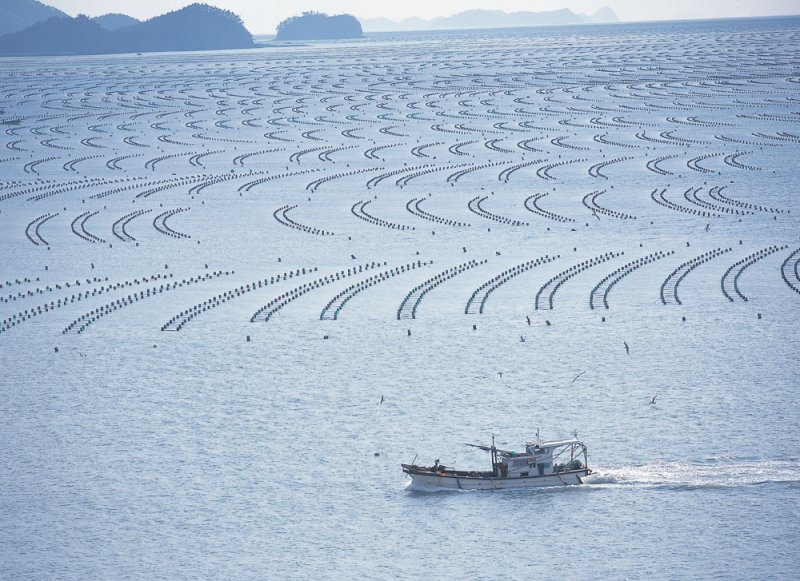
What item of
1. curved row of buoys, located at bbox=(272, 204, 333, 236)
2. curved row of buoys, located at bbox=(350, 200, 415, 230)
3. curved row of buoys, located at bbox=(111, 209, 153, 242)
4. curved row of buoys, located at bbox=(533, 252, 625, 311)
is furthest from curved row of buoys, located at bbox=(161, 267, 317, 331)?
curved row of buoys, located at bbox=(111, 209, 153, 242)

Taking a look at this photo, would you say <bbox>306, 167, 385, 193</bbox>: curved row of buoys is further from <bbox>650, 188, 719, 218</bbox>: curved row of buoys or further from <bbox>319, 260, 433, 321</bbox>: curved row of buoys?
<bbox>319, 260, 433, 321</bbox>: curved row of buoys

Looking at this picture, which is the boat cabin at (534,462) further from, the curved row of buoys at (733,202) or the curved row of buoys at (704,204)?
the curved row of buoys at (733,202)

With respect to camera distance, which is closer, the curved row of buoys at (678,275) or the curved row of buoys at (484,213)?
the curved row of buoys at (678,275)

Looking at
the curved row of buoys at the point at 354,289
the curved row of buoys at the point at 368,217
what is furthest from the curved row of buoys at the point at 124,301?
the curved row of buoys at the point at 368,217

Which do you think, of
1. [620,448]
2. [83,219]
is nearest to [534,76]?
[83,219]

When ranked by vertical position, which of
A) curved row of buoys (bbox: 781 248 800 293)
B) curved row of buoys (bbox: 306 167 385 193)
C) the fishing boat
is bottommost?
curved row of buoys (bbox: 306 167 385 193)

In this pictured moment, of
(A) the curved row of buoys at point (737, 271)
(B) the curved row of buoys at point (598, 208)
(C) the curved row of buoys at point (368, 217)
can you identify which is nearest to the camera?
(A) the curved row of buoys at point (737, 271)

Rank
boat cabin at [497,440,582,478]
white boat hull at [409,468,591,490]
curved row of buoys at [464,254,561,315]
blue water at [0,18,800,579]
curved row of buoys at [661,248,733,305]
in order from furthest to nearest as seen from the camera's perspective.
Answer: curved row of buoys at [661,248,733,305], curved row of buoys at [464,254,561,315], boat cabin at [497,440,582,478], white boat hull at [409,468,591,490], blue water at [0,18,800,579]

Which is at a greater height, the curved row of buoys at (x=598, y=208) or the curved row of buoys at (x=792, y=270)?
the curved row of buoys at (x=792, y=270)
